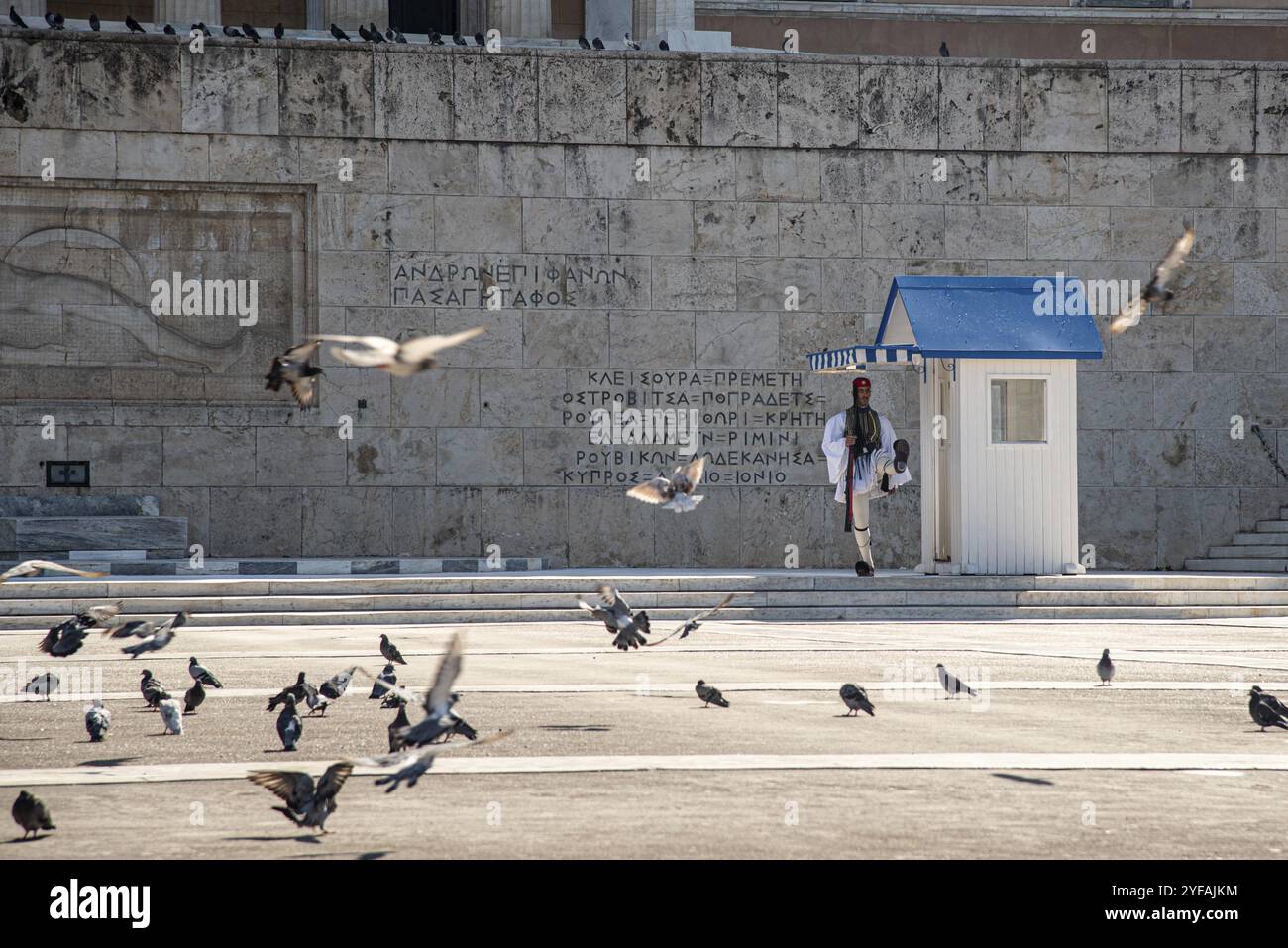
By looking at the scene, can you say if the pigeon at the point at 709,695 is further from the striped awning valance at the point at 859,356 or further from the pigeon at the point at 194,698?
the striped awning valance at the point at 859,356

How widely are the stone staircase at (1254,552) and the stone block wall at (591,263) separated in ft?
0.73

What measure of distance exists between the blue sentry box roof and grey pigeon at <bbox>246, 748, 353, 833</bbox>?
13.4m

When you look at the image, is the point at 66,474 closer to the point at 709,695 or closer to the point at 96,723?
the point at 96,723

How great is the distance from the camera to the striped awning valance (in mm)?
20156

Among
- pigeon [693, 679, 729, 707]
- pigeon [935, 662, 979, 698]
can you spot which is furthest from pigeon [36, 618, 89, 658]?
pigeon [935, 662, 979, 698]

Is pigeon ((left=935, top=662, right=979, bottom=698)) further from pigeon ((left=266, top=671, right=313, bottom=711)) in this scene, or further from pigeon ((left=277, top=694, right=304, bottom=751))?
pigeon ((left=277, top=694, right=304, bottom=751))

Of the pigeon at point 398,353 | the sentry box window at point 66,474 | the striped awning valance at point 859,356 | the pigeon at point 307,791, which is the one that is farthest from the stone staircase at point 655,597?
the pigeon at point 398,353

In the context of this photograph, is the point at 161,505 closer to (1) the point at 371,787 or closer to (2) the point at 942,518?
(2) the point at 942,518

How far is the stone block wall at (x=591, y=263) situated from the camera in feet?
78.0

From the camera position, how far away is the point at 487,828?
23.7 ft

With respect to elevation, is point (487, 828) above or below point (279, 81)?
below

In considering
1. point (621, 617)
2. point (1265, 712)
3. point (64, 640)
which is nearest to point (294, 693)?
point (64, 640)
